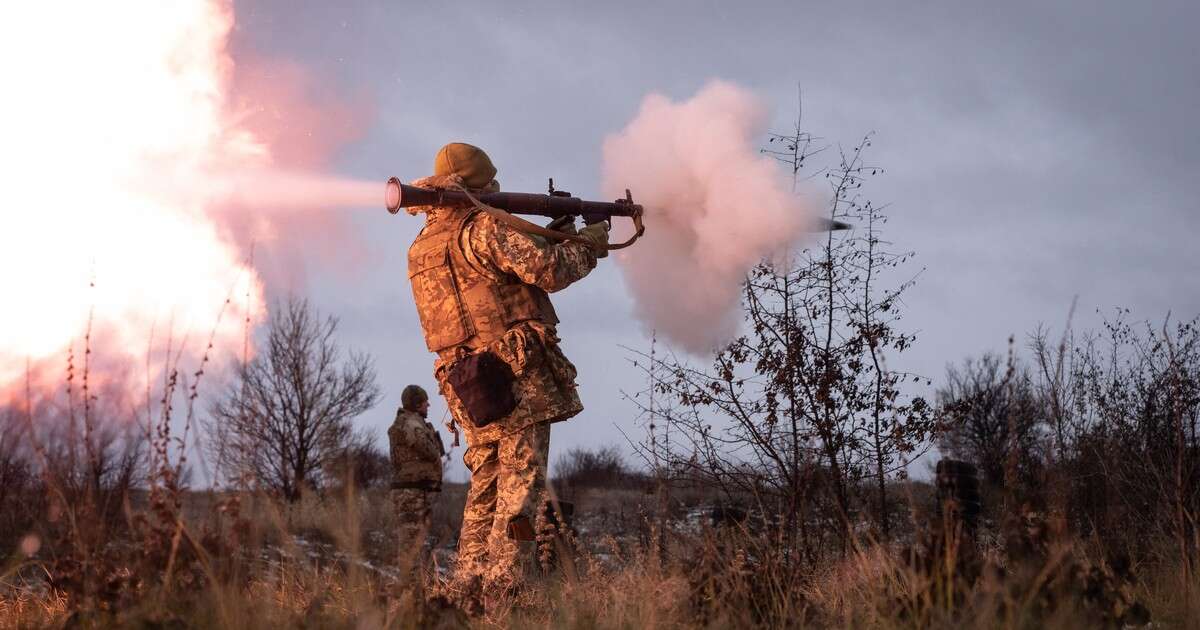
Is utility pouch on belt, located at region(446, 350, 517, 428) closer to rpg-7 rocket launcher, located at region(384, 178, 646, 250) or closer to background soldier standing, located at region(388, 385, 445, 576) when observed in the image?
rpg-7 rocket launcher, located at region(384, 178, 646, 250)

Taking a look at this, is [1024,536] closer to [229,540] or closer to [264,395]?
[229,540]

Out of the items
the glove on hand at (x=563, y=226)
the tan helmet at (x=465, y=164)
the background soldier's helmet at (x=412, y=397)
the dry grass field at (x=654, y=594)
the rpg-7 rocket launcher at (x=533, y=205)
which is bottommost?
the dry grass field at (x=654, y=594)

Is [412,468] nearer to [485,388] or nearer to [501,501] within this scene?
[501,501]

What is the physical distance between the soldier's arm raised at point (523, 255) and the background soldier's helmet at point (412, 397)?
5.59 m

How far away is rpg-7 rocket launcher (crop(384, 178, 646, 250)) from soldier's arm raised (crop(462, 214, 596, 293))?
9 centimetres

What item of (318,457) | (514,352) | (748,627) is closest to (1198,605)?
(748,627)

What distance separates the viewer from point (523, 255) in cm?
555

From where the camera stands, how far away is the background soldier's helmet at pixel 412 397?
11109mm

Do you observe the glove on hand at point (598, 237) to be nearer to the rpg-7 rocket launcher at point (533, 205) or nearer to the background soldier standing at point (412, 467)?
the rpg-7 rocket launcher at point (533, 205)

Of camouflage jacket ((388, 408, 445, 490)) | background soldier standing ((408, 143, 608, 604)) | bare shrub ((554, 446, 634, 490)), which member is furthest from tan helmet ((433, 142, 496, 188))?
bare shrub ((554, 446, 634, 490))

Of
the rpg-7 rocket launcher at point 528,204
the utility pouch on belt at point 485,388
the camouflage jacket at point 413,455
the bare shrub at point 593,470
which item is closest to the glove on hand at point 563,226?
the rpg-7 rocket launcher at point 528,204

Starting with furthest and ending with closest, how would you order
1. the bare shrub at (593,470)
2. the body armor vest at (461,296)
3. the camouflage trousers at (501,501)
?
the bare shrub at (593,470) < the body armor vest at (461,296) < the camouflage trousers at (501,501)

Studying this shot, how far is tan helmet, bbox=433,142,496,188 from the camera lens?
6172 millimetres

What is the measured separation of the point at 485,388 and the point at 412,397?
5.72 meters
